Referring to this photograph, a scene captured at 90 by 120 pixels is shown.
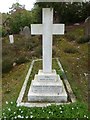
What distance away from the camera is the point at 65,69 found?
9.16 m

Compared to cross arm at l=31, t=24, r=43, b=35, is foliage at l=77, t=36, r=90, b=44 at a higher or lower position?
lower

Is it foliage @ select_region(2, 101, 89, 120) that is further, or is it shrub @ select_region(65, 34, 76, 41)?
shrub @ select_region(65, 34, 76, 41)

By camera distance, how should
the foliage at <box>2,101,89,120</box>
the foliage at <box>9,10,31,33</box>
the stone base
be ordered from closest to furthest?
the foliage at <box>2,101,89,120</box>, the stone base, the foliage at <box>9,10,31,33</box>

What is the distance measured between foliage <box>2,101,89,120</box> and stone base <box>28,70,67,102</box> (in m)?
0.41

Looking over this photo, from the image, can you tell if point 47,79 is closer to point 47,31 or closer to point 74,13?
point 47,31

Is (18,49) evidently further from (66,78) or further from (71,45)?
(66,78)

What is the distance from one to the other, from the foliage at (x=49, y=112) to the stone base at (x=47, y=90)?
41 cm

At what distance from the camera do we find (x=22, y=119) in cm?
582

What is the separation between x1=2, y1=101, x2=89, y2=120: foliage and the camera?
5863 millimetres

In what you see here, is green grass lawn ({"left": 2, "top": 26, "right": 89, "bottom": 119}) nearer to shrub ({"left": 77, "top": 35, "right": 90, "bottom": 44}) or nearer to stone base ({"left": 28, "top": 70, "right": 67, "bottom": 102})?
shrub ({"left": 77, "top": 35, "right": 90, "bottom": 44})

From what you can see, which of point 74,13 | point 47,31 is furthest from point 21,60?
point 74,13

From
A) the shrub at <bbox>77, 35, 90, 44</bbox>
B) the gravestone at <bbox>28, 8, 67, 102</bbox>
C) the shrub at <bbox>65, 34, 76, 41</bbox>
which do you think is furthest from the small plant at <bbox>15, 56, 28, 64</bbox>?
the shrub at <bbox>65, 34, 76, 41</bbox>

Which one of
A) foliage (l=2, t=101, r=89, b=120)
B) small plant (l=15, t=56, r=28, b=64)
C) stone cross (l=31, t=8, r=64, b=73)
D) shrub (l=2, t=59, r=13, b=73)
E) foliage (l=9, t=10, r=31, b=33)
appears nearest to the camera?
foliage (l=2, t=101, r=89, b=120)

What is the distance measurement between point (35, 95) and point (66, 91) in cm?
81
